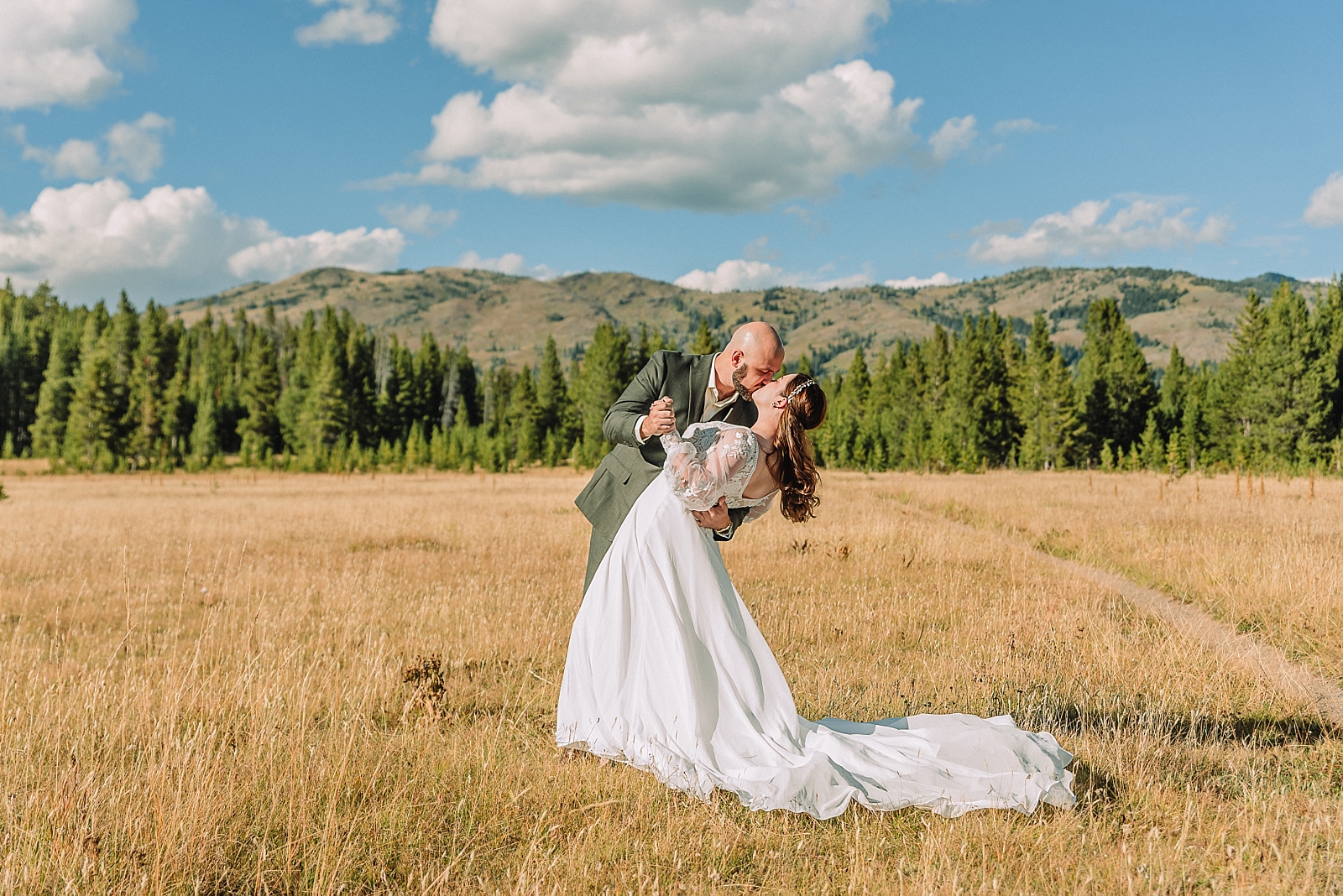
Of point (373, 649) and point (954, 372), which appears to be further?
point (954, 372)

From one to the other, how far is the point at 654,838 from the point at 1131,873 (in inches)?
78.7

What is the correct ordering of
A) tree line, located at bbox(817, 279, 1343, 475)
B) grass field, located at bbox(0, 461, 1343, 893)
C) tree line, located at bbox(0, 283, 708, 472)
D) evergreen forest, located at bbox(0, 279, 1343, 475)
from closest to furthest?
grass field, located at bbox(0, 461, 1343, 893)
tree line, located at bbox(817, 279, 1343, 475)
evergreen forest, located at bbox(0, 279, 1343, 475)
tree line, located at bbox(0, 283, 708, 472)

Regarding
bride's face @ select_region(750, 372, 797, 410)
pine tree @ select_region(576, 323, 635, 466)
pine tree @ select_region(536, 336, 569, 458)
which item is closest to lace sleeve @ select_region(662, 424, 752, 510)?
bride's face @ select_region(750, 372, 797, 410)

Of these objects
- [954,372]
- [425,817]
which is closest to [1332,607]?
[425,817]

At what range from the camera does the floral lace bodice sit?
386cm

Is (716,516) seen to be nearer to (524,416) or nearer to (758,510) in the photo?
(758,510)

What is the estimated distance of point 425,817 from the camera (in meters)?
3.72

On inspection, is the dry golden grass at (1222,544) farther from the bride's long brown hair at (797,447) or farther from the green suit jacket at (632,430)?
the green suit jacket at (632,430)

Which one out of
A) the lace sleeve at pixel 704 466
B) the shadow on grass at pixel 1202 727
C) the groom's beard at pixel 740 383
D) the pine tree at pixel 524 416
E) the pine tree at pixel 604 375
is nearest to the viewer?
the lace sleeve at pixel 704 466

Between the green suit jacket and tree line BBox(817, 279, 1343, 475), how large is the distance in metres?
45.7

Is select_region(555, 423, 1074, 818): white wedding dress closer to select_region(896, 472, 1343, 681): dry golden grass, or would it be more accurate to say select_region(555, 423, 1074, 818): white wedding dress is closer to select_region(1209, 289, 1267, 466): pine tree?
select_region(896, 472, 1343, 681): dry golden grass

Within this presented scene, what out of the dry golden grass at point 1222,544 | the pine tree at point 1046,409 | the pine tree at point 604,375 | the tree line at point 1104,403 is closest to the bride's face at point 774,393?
the dry golden grass at point 1222,544

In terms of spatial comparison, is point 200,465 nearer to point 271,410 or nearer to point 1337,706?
point 271,410

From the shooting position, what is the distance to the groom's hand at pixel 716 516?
408cm
